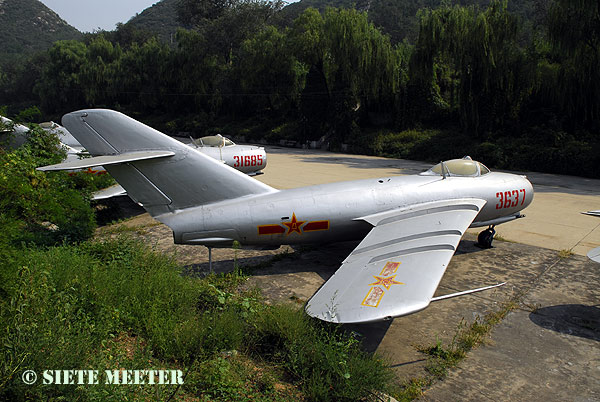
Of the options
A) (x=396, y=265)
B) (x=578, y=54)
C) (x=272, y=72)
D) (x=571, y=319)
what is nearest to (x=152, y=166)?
(x=396, y=265)

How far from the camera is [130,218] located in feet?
50.5

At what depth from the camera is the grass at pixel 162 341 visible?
15.5 ft

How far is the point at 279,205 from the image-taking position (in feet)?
30.9

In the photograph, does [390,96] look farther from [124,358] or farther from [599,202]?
[124,358]

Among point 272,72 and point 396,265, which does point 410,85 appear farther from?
point 396,265

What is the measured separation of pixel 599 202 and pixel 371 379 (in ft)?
56.6

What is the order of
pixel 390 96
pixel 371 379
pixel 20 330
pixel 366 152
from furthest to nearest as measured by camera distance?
pixel 390 96 → pixel 366 152 → pixel 371 379 → pixel 20 330

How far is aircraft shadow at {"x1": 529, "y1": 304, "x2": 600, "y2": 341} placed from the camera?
7375 mm

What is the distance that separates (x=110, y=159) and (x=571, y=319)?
30.7 ft

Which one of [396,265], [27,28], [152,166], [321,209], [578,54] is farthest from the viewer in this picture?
[27,28]

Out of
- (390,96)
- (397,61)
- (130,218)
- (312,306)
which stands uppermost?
(397,61)

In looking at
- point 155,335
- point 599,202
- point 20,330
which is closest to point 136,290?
point 155,335

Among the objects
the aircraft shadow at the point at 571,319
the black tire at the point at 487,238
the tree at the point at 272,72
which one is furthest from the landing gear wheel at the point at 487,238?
the tree at the point at 272,72

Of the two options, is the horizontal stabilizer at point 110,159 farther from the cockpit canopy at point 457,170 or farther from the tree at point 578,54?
the tree at point 578,54
